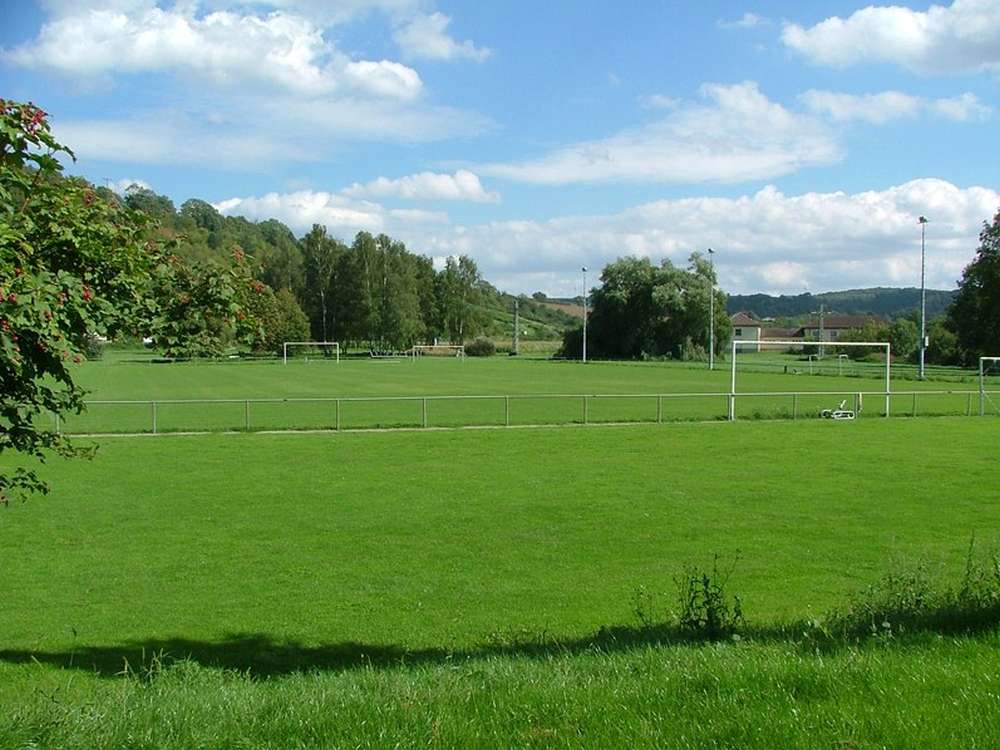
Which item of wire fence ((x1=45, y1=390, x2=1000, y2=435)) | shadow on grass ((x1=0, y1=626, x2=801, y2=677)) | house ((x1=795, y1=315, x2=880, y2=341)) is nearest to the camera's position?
shadow on grass ((x1=0, y1=626, x2=801, y2=677))

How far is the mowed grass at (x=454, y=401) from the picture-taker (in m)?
34.4

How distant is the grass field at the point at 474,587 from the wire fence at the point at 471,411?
12.1 feet

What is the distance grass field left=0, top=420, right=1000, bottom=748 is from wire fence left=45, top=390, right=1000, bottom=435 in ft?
12.1

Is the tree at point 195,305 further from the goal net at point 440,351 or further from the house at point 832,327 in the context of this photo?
the house at point 832,327

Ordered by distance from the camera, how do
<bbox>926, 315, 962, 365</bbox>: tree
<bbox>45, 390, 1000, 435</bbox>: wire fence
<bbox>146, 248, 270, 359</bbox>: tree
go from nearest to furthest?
<bbox>146, 248, 270, 359</bbox>: tree < <bbox>45, 390, 1000, 435</bbox>: wire fence < <bbox>926, 315, 962, 365</bbox>: tree

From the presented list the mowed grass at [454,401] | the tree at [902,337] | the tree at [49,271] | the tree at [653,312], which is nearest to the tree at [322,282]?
the tree at [653,312]

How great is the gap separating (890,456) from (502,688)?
2244cm

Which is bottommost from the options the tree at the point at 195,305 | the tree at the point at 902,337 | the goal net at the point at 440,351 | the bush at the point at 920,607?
the bush at the point at 920,607

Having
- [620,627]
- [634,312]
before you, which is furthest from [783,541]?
[634,312]

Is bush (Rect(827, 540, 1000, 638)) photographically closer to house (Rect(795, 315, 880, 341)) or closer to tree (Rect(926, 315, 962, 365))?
tree (Rect(926, 315, 962, 365))

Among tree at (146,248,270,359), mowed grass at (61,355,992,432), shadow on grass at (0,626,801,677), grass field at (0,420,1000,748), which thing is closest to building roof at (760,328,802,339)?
mowed grass at (61,355,992,432)

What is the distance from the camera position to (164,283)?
590cm

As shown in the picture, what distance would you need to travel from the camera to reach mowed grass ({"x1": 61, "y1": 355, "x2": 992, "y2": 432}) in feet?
113

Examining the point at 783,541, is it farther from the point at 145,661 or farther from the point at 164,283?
the point at 164,283
